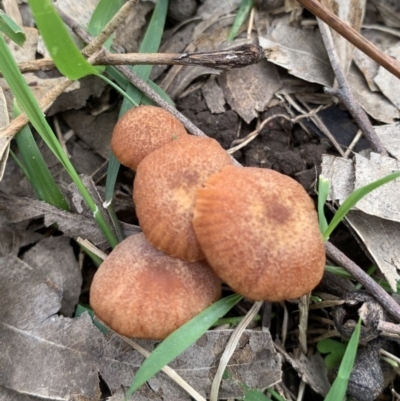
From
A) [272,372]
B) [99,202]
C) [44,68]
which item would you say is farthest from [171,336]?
[44,68]

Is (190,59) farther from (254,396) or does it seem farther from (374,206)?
(254,396)

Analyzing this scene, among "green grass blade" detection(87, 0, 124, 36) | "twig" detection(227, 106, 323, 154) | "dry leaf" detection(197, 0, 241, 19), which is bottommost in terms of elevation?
"twig" detection(227, 106, 323, 154)

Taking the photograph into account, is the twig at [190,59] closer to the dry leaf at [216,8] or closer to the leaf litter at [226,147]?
the leaf litter at [226,147]

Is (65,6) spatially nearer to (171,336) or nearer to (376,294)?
(171,336)

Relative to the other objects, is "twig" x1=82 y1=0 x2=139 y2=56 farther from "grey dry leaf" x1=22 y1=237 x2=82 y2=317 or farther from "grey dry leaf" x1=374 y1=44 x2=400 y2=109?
"grey dry leaf" x1=374 y1=44 x2=400 y2=109

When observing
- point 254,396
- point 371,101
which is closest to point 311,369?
point 254,396

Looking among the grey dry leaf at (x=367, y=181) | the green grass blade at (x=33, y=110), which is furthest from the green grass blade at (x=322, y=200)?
the green grass blade at (x=33, y=110)

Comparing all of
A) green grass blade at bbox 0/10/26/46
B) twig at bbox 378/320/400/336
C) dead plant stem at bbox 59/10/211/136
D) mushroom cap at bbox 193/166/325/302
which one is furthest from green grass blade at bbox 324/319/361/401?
green grass blade at bbox 0/10/26/46
